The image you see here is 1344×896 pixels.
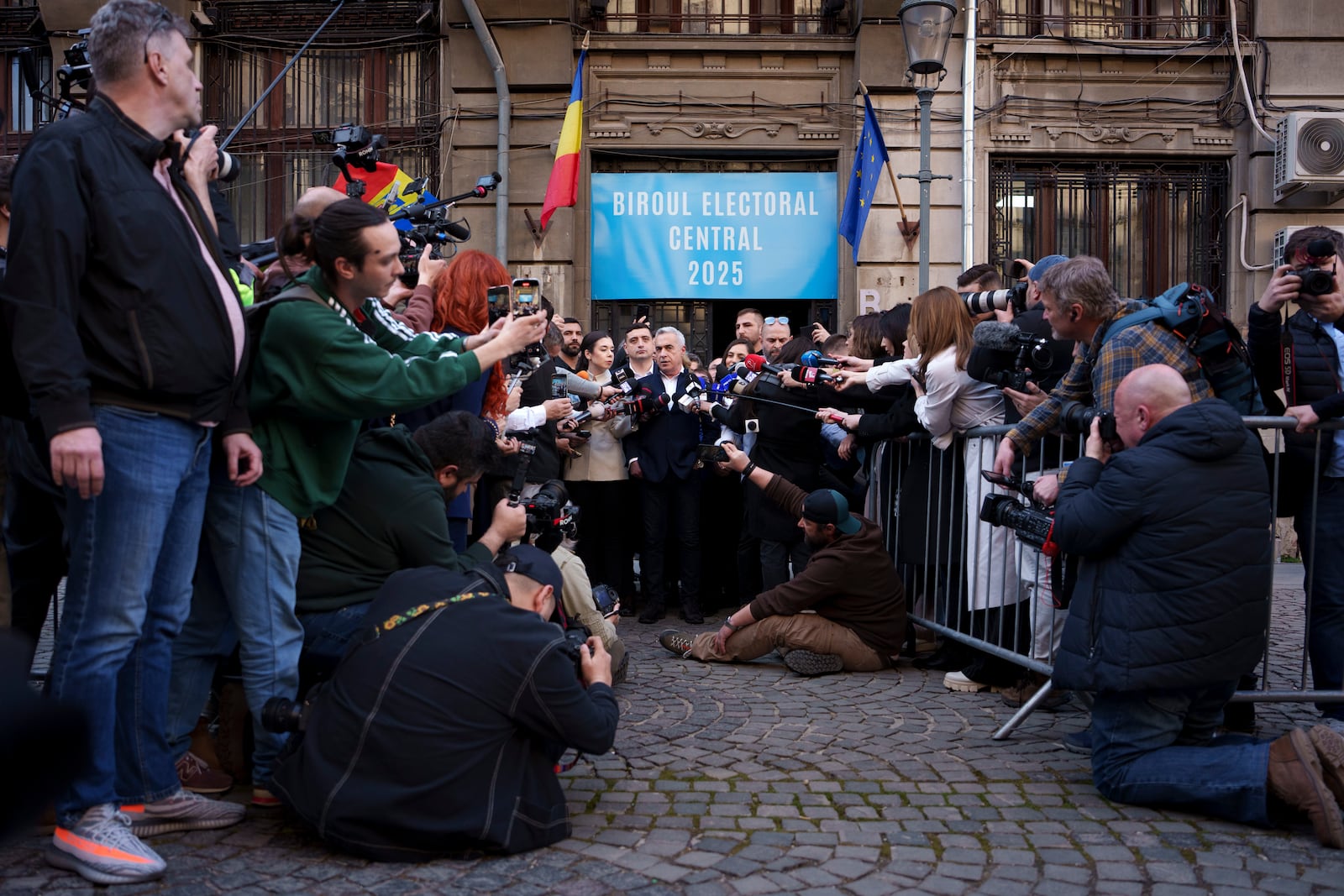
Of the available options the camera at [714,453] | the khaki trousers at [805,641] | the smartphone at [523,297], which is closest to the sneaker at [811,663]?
the khaki trousers at [805,641]

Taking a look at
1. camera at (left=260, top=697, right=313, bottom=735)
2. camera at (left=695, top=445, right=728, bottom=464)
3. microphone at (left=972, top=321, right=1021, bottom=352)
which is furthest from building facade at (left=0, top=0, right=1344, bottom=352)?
camera at (left=260, top=697, right=313, bottom=735)

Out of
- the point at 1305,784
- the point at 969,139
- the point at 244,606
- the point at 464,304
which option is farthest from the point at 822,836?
the point at 969,139

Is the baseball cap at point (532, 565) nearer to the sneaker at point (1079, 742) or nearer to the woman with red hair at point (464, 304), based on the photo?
the woman with red hair at point (464, 304)

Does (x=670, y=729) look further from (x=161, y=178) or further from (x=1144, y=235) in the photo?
(x=1144, y=235)

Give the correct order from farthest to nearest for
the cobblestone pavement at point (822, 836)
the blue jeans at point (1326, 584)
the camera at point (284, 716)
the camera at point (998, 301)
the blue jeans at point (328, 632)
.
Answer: the camera at point (998, 301)
the blue jeans at point (1326, 584)
the blue jeans at point (328, 632)
the camera at point (284, 716)
the cobblestone pavement at point (822, 836)

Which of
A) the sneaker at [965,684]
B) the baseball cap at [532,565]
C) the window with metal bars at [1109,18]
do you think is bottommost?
the sneaker at [965,684]

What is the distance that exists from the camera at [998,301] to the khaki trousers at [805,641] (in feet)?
5.93

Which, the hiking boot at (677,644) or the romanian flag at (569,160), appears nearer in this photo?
the hiking boot at (677,644)

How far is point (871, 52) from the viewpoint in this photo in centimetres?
1241

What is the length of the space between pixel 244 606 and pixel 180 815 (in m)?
0.65

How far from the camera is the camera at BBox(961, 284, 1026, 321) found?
6.12 meters

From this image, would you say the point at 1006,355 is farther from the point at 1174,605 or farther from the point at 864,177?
the point at 864,177

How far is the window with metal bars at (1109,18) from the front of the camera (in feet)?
42.2

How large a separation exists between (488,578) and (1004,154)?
10.5 m
